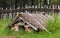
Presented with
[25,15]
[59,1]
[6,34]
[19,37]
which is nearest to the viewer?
[19,37]

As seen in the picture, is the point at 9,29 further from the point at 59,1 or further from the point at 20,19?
the point at 59,1

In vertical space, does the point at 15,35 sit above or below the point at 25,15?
below

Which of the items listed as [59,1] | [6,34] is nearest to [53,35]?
[6,34]

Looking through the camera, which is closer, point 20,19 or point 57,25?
point 20,19

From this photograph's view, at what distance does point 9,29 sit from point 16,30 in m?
0.34

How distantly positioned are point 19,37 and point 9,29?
1.34 metres

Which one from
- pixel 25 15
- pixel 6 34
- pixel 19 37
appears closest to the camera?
pixel 19 37

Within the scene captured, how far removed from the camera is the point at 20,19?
928 cm

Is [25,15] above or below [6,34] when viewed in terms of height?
above

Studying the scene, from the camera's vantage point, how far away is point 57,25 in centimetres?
1030

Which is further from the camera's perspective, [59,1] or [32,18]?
[59,1]

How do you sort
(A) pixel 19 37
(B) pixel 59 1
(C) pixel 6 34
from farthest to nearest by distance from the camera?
(B) pixel 59 1, (C) pixel 6 34, (A) pixel 19 37

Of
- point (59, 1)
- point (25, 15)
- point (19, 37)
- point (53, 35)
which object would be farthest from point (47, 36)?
point (59, 1)

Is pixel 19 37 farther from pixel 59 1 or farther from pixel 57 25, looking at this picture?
pixel 59 1
